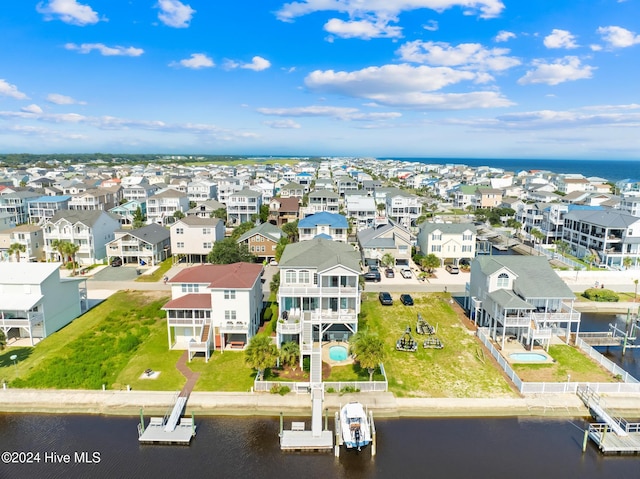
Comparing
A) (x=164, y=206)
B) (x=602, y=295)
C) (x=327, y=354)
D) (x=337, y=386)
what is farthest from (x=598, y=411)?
(x=164, y=206)

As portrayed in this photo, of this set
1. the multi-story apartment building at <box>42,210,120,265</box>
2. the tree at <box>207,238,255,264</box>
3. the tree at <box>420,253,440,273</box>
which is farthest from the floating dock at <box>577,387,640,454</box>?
the multi-story apartment building at <box>42,210,120,265</box>

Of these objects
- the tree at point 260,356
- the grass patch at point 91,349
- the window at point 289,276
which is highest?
the window at point 289,276

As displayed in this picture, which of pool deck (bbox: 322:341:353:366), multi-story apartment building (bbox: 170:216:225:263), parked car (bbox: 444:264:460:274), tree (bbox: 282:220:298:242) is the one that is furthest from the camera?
tree (bbox: 282:220:298:242)

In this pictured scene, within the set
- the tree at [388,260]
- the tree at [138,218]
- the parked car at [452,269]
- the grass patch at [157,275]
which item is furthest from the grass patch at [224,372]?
the tree at [138,218]

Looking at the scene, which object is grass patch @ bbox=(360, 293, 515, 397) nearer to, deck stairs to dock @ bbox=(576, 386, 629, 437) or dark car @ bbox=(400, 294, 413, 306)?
dark car @ bbox=(400, 294, 413, 306)

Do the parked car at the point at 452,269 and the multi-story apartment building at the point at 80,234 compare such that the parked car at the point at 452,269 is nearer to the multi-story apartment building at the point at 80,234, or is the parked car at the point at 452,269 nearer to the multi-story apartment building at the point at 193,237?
the multi-story apartment building at the point at 193,237

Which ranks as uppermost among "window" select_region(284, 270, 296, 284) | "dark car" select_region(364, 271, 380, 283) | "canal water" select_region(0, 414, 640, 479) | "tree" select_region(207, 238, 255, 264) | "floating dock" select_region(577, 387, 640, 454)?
"window" select_region(284, 270, 296, 284)
